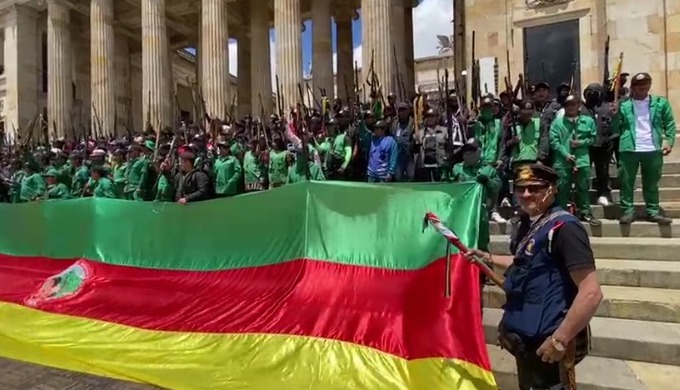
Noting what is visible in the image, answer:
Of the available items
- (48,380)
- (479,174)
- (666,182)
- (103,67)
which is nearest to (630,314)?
(479,174)

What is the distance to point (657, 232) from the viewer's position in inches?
236

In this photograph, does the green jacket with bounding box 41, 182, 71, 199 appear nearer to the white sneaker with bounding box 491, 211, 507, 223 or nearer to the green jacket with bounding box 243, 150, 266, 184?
the green jacket with bounding box 243, 150, 266, 184

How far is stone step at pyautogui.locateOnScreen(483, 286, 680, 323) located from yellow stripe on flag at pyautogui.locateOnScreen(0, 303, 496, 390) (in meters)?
1.84

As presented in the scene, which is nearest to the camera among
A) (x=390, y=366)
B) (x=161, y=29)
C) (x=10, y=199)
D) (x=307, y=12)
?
(x=390, y=366)

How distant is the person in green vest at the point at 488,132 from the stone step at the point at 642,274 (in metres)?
2.67

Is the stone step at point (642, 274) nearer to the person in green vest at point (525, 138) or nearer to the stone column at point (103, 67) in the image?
the person in green vest at point (525, 138)

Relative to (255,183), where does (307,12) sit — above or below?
above

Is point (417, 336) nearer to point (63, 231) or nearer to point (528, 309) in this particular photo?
point (528, 309)

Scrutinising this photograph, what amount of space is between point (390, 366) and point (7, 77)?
111 ft

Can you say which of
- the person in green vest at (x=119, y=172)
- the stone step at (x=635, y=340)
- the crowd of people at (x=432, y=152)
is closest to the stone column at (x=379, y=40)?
the crowd of people at (x=432, y=152)

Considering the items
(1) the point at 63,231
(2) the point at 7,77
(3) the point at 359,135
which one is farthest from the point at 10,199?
(2) the point at 7,77

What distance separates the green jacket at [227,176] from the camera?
8945mm

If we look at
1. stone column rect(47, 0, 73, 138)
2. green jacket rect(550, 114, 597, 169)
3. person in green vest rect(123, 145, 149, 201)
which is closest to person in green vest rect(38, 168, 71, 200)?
person in green vest rect(123, 145, 149, 201)

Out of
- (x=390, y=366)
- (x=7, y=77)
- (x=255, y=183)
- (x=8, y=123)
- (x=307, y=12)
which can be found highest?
(x=307, y=12)
